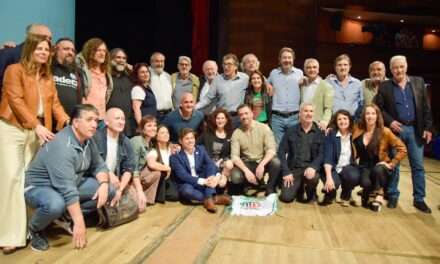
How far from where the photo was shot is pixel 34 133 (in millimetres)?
2801

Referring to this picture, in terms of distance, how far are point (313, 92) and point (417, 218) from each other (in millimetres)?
1454

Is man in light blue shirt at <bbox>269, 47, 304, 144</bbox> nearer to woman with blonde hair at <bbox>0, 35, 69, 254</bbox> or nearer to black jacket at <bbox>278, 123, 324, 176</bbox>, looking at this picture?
black jacket at <bbox>278, 123, 324, 176</bbox>

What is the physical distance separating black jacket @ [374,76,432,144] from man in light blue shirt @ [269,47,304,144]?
78 centimetres

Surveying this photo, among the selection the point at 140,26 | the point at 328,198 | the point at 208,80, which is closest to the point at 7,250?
the point at 328,198

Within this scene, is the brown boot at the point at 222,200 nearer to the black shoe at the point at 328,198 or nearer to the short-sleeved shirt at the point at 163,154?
the short-sleeved shirt at the point at 163,154

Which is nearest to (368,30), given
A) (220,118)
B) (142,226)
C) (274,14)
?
(274,14)

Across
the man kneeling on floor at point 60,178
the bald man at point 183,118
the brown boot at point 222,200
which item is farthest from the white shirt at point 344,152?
the man kneeling on floor at point 60,178

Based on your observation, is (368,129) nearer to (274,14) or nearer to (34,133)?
(34,133)

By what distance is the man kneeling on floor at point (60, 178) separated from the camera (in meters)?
2.63

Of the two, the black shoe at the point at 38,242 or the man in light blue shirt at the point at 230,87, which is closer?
the black shoe at the point at 38,242

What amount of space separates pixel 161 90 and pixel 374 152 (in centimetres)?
217

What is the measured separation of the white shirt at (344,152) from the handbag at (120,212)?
1847 millimetres

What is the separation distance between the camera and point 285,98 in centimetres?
428

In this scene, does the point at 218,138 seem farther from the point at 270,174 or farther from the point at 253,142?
the point at 270,174
